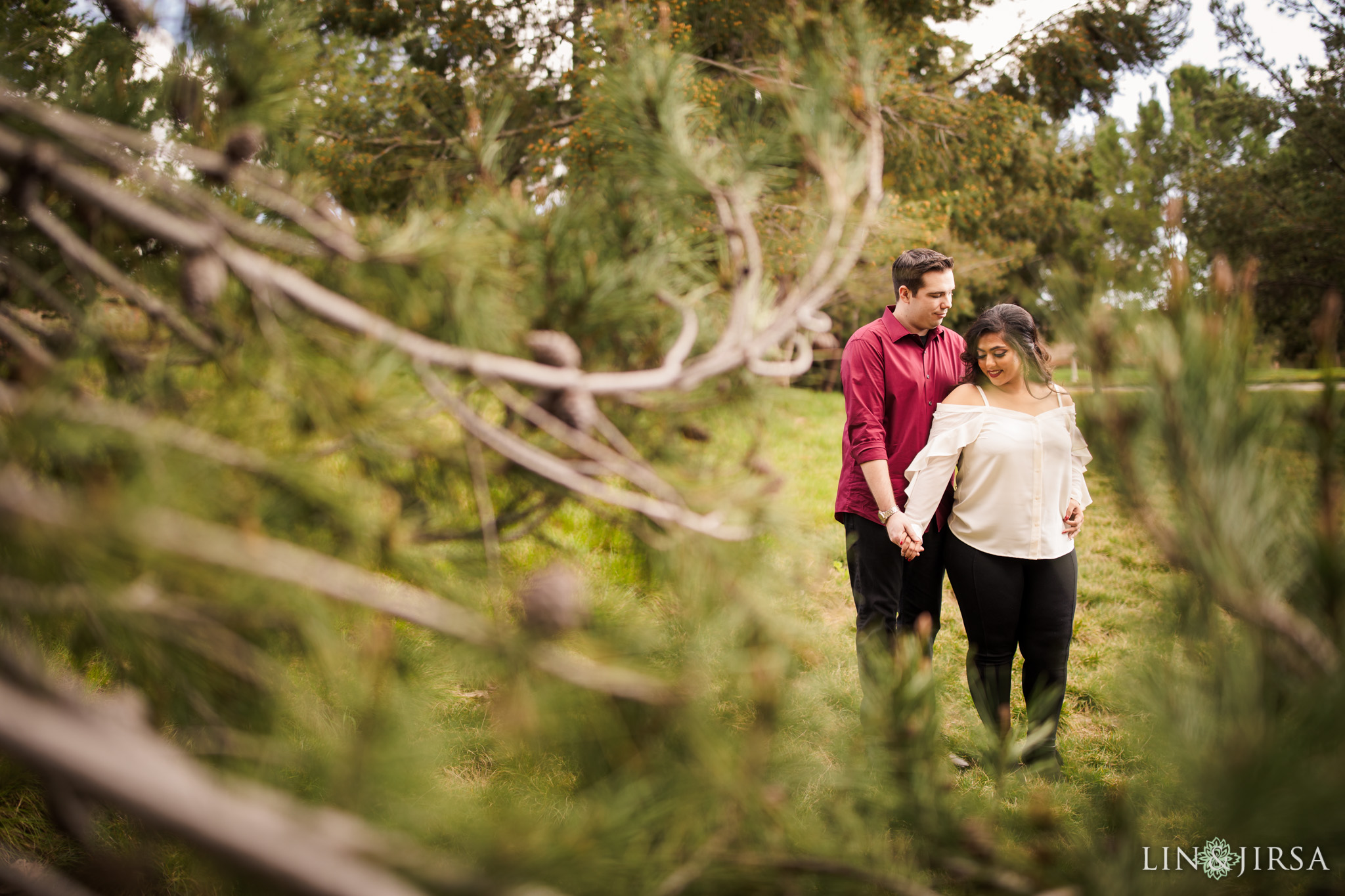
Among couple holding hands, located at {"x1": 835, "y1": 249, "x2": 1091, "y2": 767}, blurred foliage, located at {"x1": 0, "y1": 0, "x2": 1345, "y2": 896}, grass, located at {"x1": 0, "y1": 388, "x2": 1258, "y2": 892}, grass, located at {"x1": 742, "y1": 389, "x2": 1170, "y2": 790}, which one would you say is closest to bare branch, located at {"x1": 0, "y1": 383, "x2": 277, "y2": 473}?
blurred foliage, located at {"x1": 0, "y1": 0, "x2": 1345, "y2": 896}

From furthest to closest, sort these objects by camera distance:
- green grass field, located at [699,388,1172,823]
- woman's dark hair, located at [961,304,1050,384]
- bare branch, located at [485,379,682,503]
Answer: woman's dark hair, located at [961,304,1050,384] < green grass field, located at [699,388,1172,823] < bare branch, located at [485,379,682,503]

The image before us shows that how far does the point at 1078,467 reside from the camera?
263cm

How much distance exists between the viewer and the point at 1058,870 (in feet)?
2.74

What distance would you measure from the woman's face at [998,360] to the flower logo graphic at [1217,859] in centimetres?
176

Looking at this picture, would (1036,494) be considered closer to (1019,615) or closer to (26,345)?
(1019,615)

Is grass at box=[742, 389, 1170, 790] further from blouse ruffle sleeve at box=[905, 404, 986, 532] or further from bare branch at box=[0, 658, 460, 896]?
bare branch at box=[0, 658, 460, 896]

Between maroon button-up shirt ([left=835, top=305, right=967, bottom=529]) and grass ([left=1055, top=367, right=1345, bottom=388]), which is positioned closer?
grass ([left=1055, top=367, right=1345, bottom=388])

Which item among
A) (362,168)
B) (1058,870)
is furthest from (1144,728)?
(362,168)

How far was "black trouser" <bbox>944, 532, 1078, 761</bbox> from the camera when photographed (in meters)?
2.48

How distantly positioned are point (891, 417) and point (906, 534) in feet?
1.74

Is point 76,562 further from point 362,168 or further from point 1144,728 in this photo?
point 362,168

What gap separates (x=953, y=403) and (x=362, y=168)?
265 inches

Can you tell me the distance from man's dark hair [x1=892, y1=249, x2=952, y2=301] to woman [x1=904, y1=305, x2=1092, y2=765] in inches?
10.5

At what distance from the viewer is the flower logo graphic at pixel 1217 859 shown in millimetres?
804
